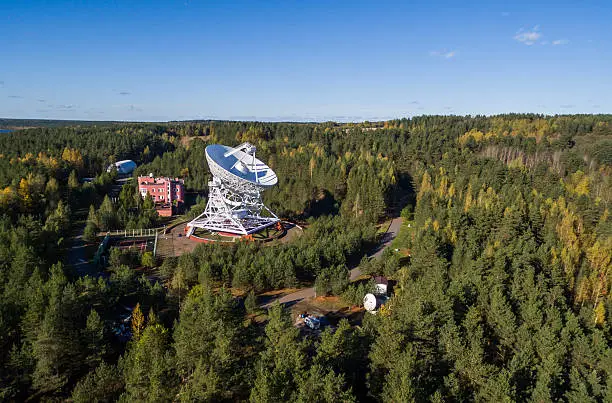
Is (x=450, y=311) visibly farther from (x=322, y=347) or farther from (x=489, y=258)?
(x=489, y=258)

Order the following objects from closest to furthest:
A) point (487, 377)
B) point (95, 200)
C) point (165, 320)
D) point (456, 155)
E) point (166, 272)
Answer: point (487, 377), point (165, 320), point (166, 272), point (95, 200), point (456, 155)

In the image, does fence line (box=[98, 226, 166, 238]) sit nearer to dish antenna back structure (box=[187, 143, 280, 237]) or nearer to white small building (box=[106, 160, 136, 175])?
dish antenna back structure (box=[187, 143, 280, 237])

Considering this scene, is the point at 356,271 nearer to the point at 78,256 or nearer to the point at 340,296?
the point at 340,296

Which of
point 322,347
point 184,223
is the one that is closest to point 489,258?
point 322,347

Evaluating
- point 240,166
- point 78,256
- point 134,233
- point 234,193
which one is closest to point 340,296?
point 234,193

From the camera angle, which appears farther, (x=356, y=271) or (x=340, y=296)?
(x=356, y=271)

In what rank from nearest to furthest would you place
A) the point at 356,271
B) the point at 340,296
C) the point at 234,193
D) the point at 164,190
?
the point at 340,296 < the point at 356,271 < the point at 234,193 < the point at 164,190

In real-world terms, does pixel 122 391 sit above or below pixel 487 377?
below
